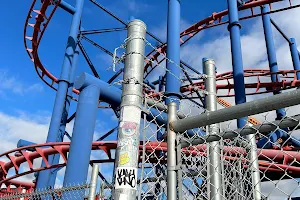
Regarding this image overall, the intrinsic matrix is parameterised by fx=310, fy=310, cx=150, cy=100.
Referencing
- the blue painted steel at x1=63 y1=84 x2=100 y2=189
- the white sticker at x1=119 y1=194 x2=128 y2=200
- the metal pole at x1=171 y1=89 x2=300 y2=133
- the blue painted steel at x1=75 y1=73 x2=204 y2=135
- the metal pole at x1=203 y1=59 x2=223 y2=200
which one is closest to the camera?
the metal pole at x1=171 y1=89 x2=300 y2=133

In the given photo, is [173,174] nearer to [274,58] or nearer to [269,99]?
→ [269,99]

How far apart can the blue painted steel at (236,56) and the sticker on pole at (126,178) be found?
6.20 meters

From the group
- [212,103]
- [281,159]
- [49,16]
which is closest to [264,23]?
[281,159]

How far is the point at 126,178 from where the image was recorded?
1.34m


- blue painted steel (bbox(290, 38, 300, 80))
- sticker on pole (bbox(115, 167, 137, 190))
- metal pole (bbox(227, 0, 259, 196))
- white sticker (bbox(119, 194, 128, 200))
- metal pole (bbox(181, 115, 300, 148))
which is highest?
blue painted steel (bbox(290, 38, 300, 80))

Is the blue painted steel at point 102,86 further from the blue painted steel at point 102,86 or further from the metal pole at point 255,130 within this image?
the metal pole at point 255,130

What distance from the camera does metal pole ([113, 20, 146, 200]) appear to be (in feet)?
4.38

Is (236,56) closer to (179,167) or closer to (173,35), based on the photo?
(173,35)

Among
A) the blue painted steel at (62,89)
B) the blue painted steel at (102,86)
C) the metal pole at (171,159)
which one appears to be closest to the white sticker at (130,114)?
the metal pole at (171,159)

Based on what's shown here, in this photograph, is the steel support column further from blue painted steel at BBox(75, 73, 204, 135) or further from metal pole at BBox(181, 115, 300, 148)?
blue painted steel at BBox(75, 73, 204, 135)

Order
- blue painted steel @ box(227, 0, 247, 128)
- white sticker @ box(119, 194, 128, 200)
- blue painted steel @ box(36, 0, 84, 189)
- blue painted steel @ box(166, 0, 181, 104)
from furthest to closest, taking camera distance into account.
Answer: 1. blue painted steel @ box(36, 0, 84, 189)
2. blue painted steel @ box(227, 0, 247, 128)
3. blue painted steel @ box(166, 0, 181, 104)
4. white sticker @ box(119, 194, 128, 200)

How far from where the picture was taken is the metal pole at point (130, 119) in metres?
1.33

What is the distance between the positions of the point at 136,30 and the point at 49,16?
10477 mm

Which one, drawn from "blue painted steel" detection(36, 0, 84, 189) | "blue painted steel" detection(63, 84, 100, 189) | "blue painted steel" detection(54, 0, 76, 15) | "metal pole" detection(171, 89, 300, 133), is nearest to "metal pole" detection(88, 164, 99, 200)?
"metal pole" detection(171, 89, 300, 133)
